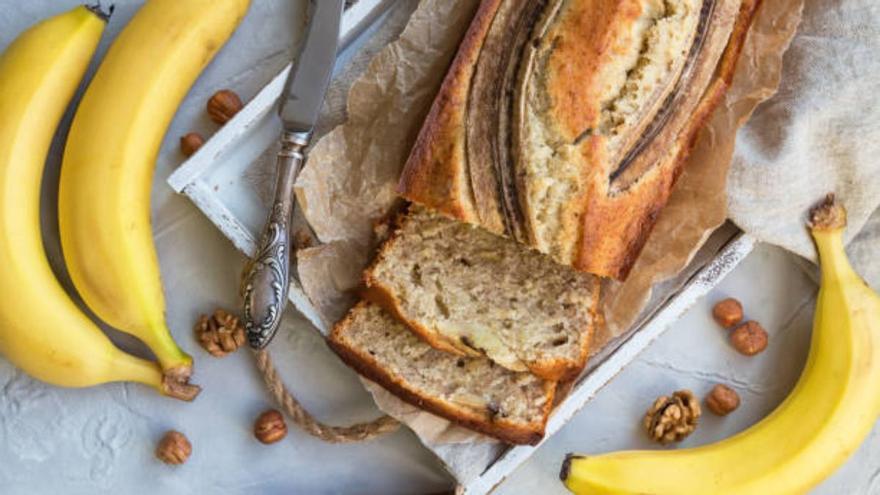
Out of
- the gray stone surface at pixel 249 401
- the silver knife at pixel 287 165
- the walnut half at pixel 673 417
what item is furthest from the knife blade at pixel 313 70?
the walnut half at pixel 673 417

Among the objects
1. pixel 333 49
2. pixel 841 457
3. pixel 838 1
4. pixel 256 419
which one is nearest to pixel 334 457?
pixel 256 419

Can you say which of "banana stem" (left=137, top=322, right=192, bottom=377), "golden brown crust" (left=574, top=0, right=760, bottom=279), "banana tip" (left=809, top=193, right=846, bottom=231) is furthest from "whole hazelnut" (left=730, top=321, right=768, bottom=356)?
"banana stem" (left=137, top=322, right=192, bottom=377)

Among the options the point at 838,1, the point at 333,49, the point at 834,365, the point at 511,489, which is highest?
the point at 838,1

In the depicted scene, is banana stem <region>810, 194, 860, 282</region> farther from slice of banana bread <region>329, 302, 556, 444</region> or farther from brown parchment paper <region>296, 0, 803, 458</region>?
slice of banana bread <region>329, 302, 556, 444</region>

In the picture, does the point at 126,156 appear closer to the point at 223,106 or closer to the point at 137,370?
the point at 223,106

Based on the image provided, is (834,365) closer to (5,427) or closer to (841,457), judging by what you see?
(841,457)

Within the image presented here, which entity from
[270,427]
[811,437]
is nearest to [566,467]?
[811,437]

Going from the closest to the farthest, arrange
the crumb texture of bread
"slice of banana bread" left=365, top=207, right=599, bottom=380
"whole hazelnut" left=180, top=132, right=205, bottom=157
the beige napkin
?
the crumb texture of bread, "slice of banana bread" left=365, top=207, right=599, bottom=380, the beige napkin, "whole hazelnut" left=180, top=132, right=205, bottom=157
